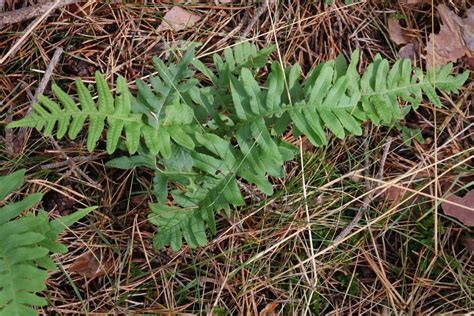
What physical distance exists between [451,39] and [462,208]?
3.16 feet

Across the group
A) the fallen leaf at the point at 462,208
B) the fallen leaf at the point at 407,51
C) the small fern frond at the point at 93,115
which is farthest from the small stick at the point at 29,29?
the fallen leaf at the point at 462,208

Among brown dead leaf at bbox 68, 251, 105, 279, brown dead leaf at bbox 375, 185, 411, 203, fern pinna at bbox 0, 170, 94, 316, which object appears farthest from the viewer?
brown dead leaf at bbox 375, 185, 411, 203

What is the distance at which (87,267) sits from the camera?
3025mm

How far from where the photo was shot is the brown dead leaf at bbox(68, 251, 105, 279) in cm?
301

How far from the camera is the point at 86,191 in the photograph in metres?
3.12

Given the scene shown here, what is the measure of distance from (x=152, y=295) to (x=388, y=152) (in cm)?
146

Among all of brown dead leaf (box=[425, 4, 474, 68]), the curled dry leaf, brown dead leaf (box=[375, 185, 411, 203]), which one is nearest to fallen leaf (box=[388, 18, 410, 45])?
brown dead leaf (box=[425, 4, 474, 68])

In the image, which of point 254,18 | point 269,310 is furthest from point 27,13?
point 269,310

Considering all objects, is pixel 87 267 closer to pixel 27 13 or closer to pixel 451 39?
pixel 27 13

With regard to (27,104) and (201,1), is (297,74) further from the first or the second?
(27,104)

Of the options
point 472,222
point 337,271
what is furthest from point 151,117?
point 472,222

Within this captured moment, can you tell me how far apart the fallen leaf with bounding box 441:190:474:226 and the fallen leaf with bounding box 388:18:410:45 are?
0.93m

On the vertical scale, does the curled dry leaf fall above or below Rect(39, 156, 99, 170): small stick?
below

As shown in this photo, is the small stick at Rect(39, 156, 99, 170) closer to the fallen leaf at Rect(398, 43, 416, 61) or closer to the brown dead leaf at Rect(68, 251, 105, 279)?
the brown dead leaf at Rect(68, 251, 105, 279)
